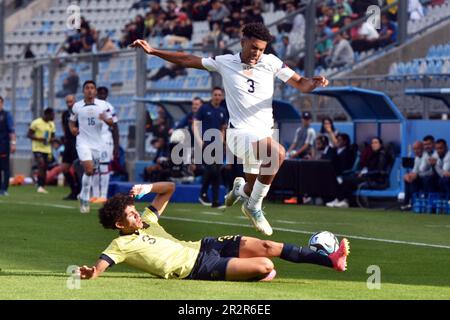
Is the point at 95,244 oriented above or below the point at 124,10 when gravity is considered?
below

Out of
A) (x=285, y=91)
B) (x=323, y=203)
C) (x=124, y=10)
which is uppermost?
(x=124, y=10)

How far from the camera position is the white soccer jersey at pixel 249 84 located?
14.6 metres

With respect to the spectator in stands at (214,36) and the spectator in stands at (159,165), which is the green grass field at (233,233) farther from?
the spectator in stands at (214,36)

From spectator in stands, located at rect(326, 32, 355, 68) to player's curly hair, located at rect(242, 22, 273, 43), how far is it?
52.4 ft

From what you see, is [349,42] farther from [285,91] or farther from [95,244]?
[95,244]

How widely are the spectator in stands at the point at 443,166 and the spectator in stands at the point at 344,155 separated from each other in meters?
2.43

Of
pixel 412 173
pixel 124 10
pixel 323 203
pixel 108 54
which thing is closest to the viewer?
pixel 412 173

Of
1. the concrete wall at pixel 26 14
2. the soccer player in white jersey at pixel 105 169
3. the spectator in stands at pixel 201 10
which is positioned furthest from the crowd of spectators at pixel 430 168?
the concrete wall at pixel 26 14

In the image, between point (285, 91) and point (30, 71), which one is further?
point (30, 71)

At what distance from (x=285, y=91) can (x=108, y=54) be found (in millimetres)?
4787

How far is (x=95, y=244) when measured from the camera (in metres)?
15.8

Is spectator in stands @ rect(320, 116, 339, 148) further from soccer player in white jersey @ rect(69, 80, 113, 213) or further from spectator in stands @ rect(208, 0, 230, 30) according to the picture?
spectator in stands @ rect(208, 0, 230, 30)

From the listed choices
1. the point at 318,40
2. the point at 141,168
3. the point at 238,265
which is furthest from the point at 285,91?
the point at 238,265

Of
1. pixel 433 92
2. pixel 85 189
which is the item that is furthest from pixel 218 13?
pixel 85 189
